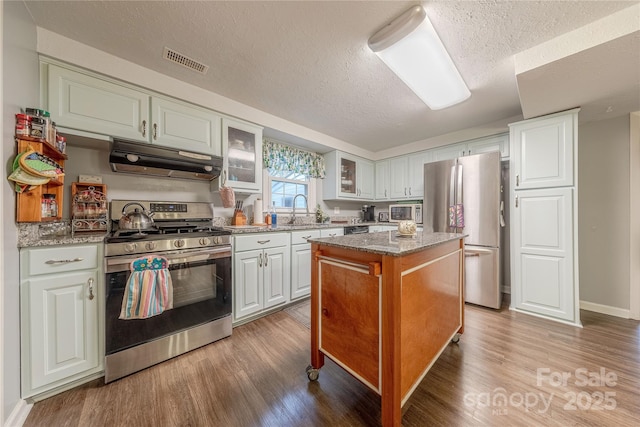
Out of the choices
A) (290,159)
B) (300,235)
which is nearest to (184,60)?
(290,159)

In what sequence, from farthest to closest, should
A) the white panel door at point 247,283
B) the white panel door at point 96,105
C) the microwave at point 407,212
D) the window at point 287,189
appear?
the microwave at point 407,212 < the window at point 287,189 < the white panel door at point 247,283 < the white panel door at point 96,105

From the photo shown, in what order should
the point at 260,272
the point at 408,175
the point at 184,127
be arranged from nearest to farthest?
the point at 184,127, the point at 260,272, the point at 408,175

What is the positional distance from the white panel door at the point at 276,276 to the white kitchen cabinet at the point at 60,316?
1.23 meters

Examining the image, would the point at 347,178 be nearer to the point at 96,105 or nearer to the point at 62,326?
the point at 96,105

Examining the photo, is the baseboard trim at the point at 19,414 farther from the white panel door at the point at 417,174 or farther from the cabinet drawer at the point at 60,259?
the white panel door at the point at 417,174

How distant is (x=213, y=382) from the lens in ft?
4.75

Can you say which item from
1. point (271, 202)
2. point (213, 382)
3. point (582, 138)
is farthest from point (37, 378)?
point (582, 138)

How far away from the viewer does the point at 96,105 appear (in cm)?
166

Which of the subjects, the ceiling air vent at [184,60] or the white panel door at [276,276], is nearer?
the ceiling air vent at [184,60]

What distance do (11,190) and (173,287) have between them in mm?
1000

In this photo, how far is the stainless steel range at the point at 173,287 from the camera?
1460mm

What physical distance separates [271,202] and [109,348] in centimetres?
214

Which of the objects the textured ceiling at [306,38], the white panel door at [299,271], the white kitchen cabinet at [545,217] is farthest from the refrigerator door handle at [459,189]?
the white panel door at [299,271]

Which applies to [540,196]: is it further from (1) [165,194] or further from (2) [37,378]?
(2) [37,378]
